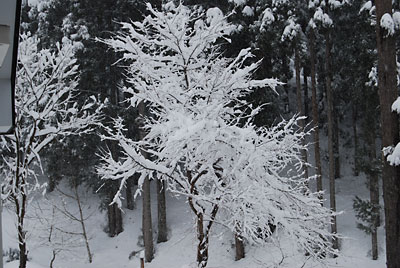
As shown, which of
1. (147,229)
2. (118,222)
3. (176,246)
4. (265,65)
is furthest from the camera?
(118,222)

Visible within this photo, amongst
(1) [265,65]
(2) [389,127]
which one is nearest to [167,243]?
(1) [265,65]

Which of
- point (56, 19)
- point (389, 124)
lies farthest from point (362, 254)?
point (56, 19)

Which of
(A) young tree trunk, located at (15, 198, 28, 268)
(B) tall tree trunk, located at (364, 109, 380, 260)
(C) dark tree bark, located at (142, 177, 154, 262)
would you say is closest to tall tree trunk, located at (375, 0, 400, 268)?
(A) young tree trunk, located at (15, 198, 28, 268)

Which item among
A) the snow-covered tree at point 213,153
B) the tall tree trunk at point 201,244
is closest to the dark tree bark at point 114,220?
the snow-covered tree at point 213,153

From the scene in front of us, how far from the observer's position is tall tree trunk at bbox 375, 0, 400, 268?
6480 millimetres

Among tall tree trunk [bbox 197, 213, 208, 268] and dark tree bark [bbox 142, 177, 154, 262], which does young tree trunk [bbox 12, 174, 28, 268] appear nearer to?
tall tree trunk [bbox 197, 213, 208, 268]

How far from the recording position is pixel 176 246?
646 inches

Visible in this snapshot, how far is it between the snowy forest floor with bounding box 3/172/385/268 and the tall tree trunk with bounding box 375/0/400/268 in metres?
6.37

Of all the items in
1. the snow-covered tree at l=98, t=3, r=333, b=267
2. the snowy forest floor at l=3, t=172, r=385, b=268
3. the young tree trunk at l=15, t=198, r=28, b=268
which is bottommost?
the snowy forest floor at l=3, t=172, r=385, b=268

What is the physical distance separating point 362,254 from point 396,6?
8074 millimetres

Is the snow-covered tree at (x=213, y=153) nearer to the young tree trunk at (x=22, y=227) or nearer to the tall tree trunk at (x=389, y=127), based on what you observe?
the tall tree trunk at (x=389, y=127)

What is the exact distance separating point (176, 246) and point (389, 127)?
11.4 metres

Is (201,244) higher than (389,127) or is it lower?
lower

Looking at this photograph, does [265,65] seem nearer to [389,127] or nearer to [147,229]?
[147,229]
